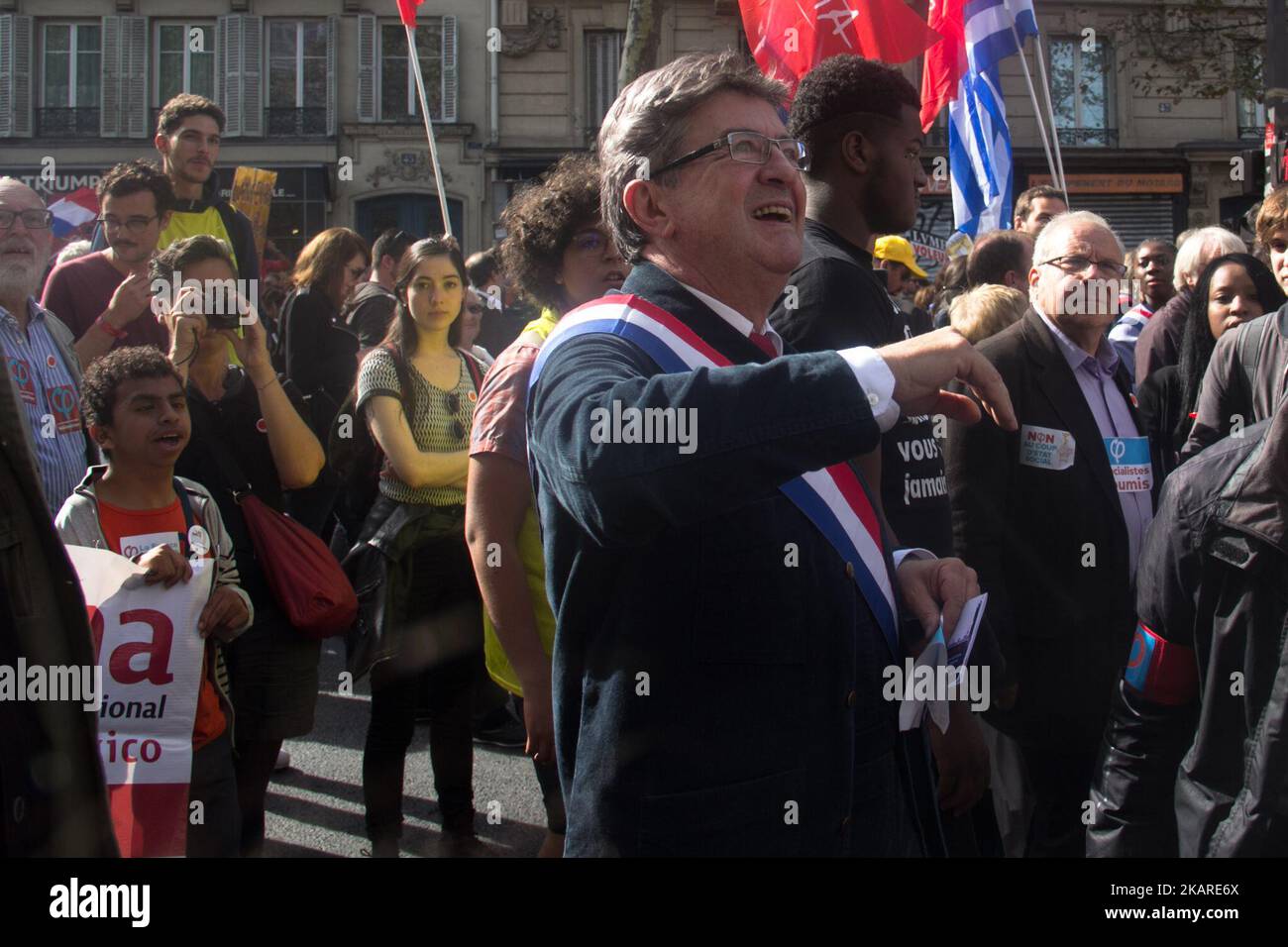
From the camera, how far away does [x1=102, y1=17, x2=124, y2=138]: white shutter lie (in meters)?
23.7

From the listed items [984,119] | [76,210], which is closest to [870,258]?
[984,119]

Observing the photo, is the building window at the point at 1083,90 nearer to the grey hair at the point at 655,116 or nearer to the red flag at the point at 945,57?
the red flag at the point at 945,57

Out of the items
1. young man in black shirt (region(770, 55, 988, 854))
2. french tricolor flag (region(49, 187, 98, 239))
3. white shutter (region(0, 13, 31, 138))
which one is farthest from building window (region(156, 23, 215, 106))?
young man in black shirt (region(770, 55, 988, 854))

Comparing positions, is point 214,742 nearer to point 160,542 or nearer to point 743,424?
point 160,542

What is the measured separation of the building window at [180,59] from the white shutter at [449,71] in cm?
444

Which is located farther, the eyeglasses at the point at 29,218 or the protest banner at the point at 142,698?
the eyeglasses at the point at 29,218

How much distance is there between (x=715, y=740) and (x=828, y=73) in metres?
2.12

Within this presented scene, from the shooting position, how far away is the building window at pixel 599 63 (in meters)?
23.5

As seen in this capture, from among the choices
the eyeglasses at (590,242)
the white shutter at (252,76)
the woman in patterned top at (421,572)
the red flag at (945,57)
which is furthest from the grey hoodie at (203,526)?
the white shutter at (252,76)

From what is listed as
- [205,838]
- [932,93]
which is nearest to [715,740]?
[205,838]

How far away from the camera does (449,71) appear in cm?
2320

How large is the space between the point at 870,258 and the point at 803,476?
62.7 inches

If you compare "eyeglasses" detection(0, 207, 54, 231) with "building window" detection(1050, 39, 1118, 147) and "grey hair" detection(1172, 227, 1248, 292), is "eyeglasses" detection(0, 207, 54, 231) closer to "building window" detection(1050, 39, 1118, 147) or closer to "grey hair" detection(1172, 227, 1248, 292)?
"grey hair" detection(1172, 227, 1248, 292)
